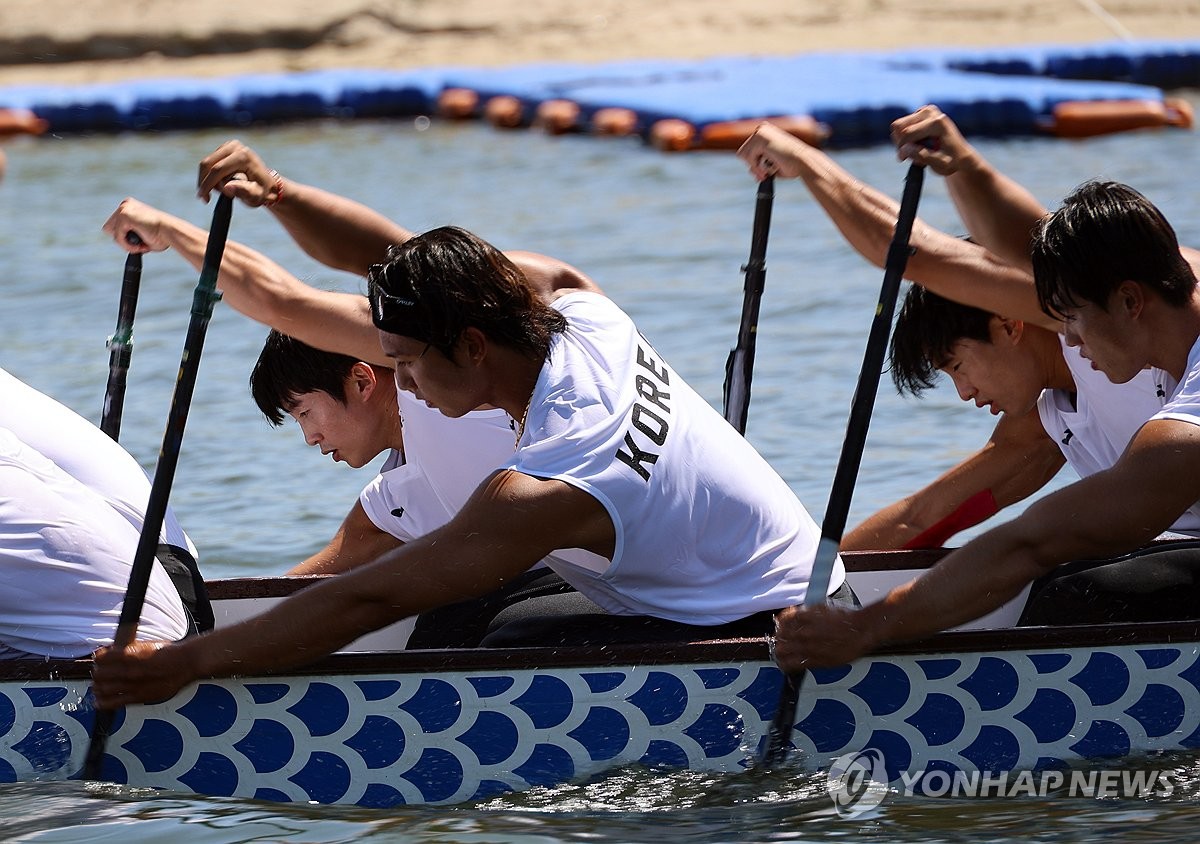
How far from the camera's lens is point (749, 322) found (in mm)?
4293

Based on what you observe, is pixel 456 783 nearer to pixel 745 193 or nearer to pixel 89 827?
pixel 89 827

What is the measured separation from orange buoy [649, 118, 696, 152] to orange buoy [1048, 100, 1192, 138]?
2757 millimetres

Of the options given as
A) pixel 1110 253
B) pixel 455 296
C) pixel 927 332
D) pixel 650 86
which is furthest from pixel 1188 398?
pixel 650 86

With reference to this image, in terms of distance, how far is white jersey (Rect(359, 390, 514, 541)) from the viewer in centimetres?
368

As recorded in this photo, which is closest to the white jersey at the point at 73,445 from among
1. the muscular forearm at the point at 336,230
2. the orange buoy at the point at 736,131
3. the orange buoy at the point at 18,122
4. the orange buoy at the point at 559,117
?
the muscular forearm at the point at 336,230

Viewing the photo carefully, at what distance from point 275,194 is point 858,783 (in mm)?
1676

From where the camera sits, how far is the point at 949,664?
3.34 m

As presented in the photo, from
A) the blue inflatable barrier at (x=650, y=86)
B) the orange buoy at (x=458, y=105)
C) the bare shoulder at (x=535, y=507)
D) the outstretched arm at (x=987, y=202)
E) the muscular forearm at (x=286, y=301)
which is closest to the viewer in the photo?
the bare shoulder at (x=535, y=507)

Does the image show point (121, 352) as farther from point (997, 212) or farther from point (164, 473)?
point (997, 212)

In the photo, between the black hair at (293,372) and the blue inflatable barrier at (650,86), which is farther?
the blue inflatable barrier at (650,86)

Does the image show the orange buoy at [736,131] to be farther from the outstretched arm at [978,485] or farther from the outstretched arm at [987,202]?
the outstretched arm at [987,202]

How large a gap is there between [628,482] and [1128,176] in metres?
9.78

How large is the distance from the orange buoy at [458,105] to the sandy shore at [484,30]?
2.22 meters

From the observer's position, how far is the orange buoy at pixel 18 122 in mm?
15422
